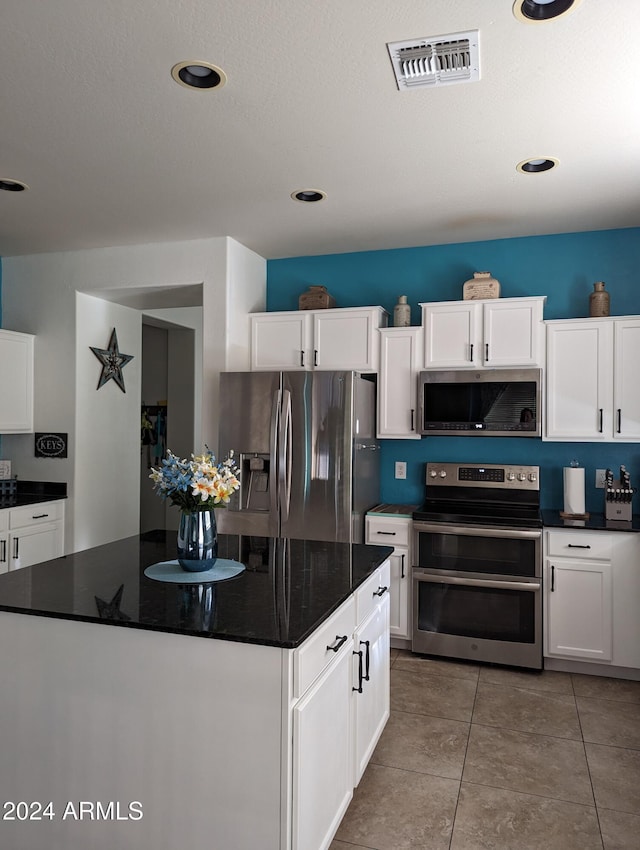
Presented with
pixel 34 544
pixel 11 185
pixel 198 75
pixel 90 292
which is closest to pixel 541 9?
pixel 198 75

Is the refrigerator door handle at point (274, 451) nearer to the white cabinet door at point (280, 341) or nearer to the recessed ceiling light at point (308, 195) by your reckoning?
the white cabinet door at point (280, 341)

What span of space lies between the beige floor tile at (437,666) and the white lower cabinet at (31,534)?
2397mm

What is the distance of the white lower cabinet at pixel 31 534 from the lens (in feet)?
13.5

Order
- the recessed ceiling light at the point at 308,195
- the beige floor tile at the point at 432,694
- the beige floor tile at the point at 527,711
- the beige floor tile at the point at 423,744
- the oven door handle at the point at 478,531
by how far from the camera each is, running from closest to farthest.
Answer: the beige floor tile at the point at 423,744, the beige floor tile at the point at 527,711, the beige floor tile at the point at 432,694, the recessed ceiling light at the point at 308,195, the oven door handle at the point at 478,531

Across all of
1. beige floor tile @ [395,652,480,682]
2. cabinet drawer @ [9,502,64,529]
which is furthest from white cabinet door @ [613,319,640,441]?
cabinet drawer @ [9,502,64,529]

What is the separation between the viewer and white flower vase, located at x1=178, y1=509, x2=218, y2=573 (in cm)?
219

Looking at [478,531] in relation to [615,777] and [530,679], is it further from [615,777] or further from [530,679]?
[615,777]

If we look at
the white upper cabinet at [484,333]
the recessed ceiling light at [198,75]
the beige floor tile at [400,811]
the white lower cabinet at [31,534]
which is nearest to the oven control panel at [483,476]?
the white upper cabinet at [484,333]

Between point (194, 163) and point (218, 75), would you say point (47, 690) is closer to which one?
point (218, 75)

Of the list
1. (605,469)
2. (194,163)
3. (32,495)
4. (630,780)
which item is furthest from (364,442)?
(32,495)

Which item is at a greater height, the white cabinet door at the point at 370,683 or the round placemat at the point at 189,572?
the round placemat at the point at 189,572

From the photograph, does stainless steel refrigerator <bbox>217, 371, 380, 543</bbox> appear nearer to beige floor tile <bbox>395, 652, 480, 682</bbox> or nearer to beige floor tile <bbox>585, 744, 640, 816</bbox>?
beige floor tile <bbox>395, 652, 480, 682</bbox>

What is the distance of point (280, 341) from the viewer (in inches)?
171

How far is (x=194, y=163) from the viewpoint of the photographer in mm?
2998
